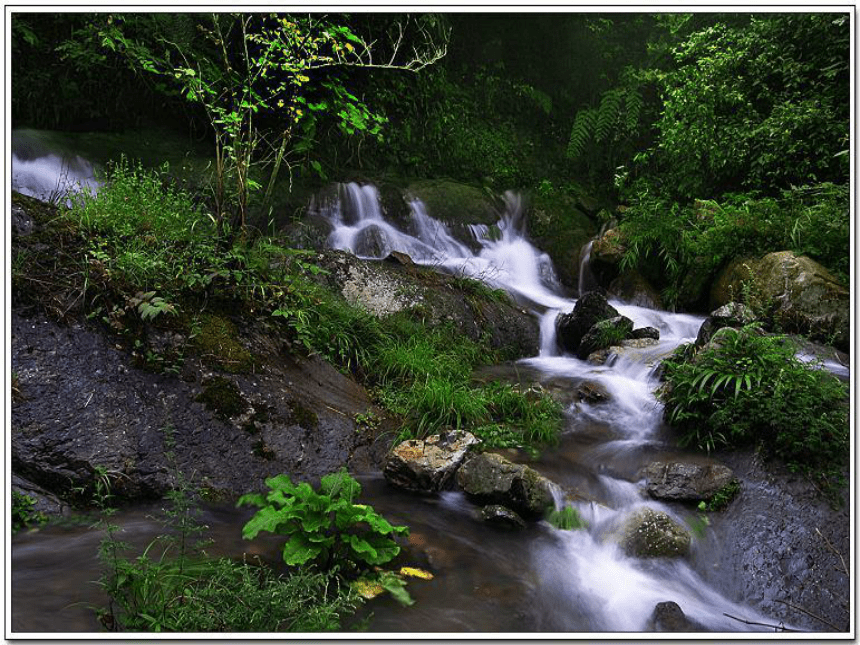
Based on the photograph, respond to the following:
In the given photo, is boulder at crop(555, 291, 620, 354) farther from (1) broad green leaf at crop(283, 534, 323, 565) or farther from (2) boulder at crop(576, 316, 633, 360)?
(1) broad green leaf at crop(283, 534, 323, 565)

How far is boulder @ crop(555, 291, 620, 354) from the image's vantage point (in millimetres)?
5965

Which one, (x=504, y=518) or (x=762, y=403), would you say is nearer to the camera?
(x=504, y=518)

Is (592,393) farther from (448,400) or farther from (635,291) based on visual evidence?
(635,291)

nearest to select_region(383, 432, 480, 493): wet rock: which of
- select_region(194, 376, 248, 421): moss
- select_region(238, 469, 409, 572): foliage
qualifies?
select_region(238, 469, 409, 572): foliage

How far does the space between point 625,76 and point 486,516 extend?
9.11 metres

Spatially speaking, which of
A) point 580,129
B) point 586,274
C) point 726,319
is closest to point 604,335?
point 726,319

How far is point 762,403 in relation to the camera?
11.0 feet

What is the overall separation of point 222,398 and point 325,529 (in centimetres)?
124

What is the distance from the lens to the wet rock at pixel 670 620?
2.34m

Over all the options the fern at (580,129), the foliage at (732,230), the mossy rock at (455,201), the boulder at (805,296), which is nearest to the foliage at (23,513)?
the boulder at (805,296)

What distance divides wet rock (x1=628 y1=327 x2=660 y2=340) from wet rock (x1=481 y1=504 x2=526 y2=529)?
336 centimetres

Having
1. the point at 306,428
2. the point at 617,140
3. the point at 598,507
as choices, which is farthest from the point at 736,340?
the point at 617,140

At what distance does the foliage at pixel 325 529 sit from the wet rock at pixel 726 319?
3371mm

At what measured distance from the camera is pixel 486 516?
9.86 ft
